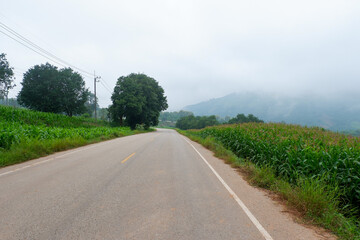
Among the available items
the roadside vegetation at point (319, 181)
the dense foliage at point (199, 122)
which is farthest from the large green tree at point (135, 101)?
the dense foliage at point (199, 122)

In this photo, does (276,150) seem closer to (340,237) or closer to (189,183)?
(189,183)

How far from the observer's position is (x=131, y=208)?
3594 mm

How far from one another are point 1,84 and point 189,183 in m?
67.0

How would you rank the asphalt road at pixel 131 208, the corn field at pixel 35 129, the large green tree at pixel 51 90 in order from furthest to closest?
the large green tree at pixel 51 90, the corn field at pixel 35 129, the asphalt road at pixel 131 208

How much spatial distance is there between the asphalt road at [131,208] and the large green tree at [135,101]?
3644 centimetres

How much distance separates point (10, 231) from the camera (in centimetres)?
276

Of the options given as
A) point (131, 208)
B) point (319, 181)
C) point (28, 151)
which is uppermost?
point (28, 151)

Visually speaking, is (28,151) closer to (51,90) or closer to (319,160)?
(319,160)

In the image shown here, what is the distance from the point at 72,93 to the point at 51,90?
4.32m

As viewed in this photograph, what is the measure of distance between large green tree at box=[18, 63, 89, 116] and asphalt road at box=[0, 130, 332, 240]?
45834 millimetres

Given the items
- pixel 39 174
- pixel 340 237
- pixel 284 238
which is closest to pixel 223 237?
pixel 284 238

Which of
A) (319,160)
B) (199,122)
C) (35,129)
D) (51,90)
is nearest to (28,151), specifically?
(35,129)

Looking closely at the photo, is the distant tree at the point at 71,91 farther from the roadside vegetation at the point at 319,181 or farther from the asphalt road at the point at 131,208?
the roadside vegetation at the point at 319,181

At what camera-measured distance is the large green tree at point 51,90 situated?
4341 cm
